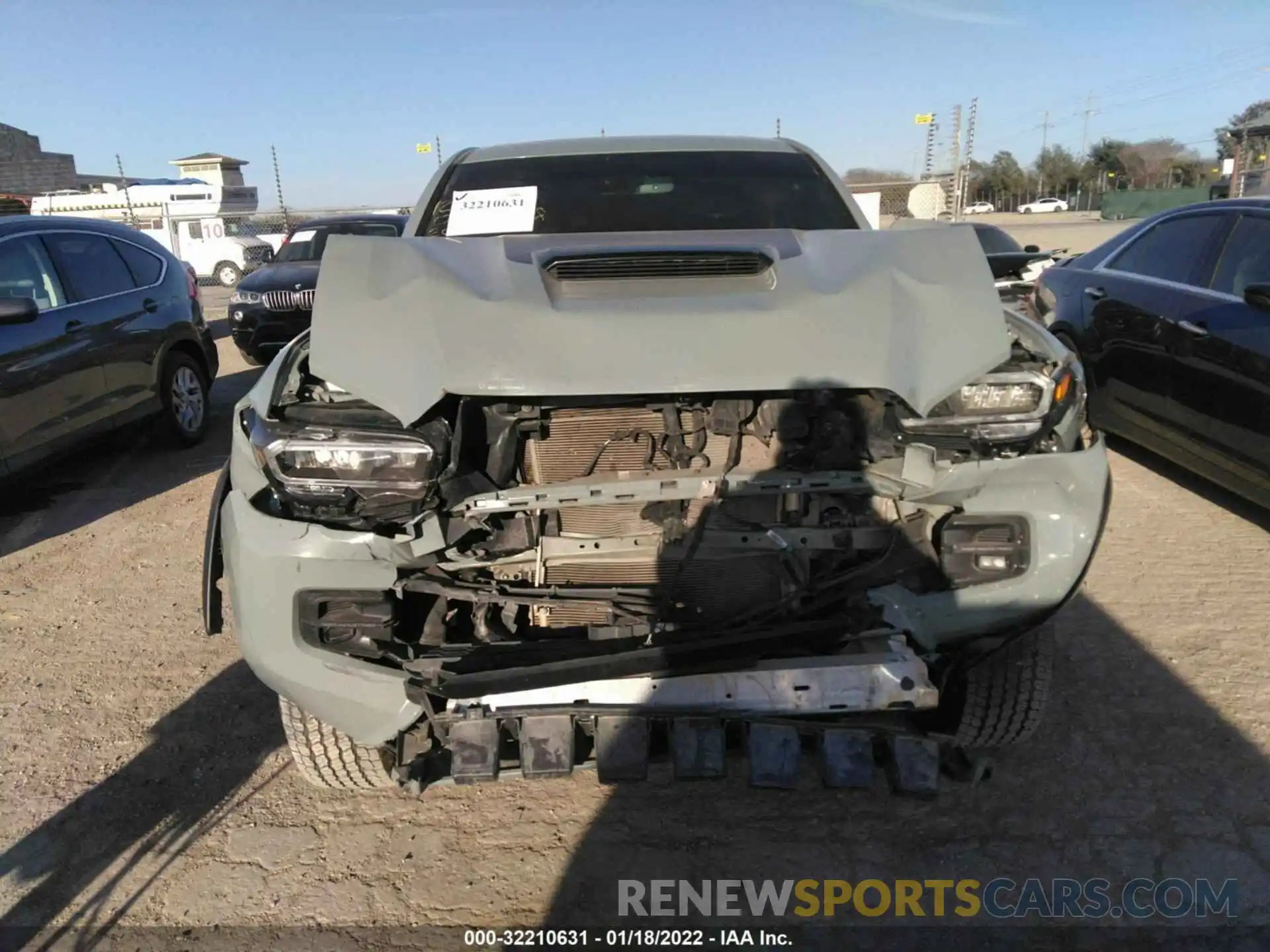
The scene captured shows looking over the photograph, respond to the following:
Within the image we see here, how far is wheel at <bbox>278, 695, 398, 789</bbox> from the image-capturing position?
2592 mm

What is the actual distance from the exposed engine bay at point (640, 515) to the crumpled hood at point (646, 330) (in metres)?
0.12

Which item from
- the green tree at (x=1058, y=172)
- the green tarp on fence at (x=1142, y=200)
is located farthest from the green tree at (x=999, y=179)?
the green tarp on fence at (x=1142, y=200)

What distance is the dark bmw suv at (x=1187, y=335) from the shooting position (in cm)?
430

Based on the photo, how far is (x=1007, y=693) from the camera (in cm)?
264

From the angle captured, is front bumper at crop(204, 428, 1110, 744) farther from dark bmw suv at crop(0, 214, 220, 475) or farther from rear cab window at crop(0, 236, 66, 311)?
rear cab window at crop(0, 236, 66, 311)

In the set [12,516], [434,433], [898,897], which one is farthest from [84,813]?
[12,516]

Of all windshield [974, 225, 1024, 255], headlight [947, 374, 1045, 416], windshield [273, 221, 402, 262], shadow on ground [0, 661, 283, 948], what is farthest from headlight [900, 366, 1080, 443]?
windshield [273, 221, 402, 262]

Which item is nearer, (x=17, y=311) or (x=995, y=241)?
(x=17, y=311)

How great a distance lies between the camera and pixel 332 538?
217 cm

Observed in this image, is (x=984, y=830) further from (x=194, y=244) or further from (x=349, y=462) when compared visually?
(x=194, y=244)

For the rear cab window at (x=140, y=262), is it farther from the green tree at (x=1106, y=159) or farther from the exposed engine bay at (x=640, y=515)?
the green tree at (x=1106, y=159)

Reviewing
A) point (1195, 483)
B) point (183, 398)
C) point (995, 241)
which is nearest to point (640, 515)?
point (1195, 483)

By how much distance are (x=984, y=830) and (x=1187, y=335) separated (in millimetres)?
3396

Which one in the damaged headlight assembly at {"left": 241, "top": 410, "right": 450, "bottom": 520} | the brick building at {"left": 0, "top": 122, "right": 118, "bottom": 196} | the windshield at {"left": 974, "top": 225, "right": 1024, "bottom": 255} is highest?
the brick building at {"left": 0, "top": 122, "right": 118, "bottom": 196}
